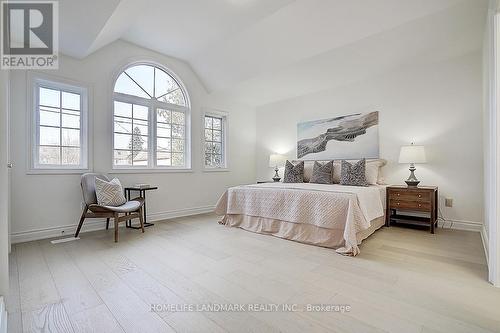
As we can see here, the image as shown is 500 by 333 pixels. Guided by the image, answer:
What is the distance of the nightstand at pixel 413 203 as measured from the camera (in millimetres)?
3271

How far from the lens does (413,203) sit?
11.1ft

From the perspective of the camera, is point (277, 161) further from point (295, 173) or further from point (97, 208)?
point (97, 208)

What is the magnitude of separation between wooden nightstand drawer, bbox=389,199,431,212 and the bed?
150 millimetres

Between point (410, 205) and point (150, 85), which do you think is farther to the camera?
point (150, 85)

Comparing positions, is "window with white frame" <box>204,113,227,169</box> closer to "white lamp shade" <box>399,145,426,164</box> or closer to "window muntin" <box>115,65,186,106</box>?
"window muntin" <box>115,65,186,106</box>

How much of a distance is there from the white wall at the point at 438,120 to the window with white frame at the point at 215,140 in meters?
2.53

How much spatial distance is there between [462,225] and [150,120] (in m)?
5.04

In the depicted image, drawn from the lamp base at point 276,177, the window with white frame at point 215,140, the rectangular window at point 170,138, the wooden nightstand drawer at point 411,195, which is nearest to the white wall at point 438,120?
the wooden nightstand drawer at point 411,195

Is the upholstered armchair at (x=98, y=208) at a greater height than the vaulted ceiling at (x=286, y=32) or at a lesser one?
lesser

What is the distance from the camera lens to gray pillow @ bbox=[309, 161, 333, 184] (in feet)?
13.3

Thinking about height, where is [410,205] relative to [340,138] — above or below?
below

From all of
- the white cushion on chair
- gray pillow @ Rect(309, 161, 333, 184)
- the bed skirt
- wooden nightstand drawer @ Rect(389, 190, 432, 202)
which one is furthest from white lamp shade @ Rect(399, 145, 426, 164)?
the white cushion on chair

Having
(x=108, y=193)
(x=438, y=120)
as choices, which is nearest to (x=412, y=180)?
(x=438, y=120)

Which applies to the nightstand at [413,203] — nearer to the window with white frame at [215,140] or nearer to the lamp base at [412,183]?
the lamp base at [412,183]
